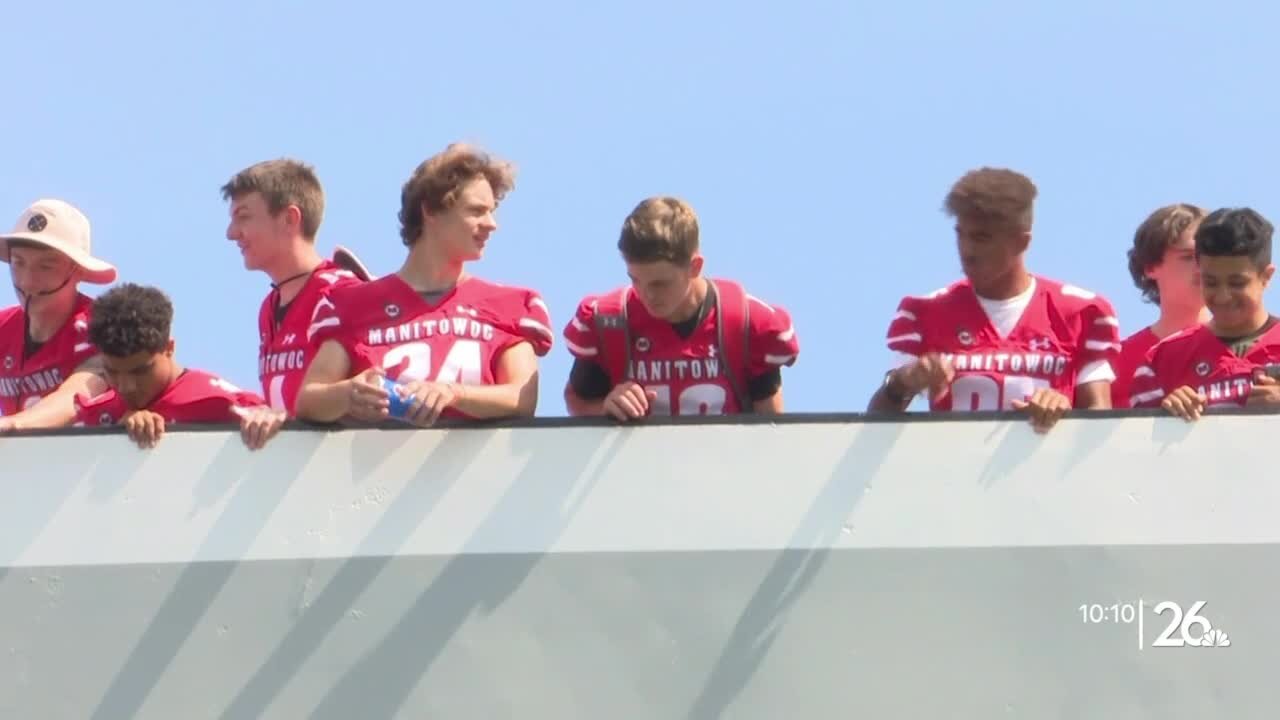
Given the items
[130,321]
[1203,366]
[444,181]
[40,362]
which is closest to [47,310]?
[40,362]

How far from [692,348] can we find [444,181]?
907 millimetres

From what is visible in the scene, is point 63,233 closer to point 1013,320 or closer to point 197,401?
point 197,401

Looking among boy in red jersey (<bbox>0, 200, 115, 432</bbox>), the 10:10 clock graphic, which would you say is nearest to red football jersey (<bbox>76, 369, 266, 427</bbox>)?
boy in red jersey (<bbox>0, 200, 115, 432</bbox>)

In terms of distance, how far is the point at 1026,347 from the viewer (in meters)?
7.45

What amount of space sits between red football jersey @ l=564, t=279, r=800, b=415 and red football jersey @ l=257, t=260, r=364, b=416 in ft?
2.62

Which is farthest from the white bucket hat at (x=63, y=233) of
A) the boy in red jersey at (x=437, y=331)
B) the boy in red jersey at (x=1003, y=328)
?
the boy in red jersey at (x=1003, y=328)

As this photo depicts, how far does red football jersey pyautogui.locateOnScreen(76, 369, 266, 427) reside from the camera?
7.82 meters

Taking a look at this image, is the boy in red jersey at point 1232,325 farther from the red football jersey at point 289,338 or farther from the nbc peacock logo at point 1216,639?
the red football jersey at point 289,338

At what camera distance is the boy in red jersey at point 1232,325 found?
7.47m

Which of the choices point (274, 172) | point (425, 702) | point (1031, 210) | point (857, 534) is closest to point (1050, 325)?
point (1031, 210)

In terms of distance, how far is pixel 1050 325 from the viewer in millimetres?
7469

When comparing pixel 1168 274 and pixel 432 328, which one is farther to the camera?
pixel 1168 274

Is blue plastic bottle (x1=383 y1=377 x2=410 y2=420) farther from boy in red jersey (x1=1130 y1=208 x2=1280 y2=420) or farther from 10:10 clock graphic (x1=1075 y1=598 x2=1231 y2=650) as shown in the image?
boy in red jersey (x1=1130 y1=208 x2=1280 y2=420)

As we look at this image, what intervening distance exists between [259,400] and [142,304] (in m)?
0.48
